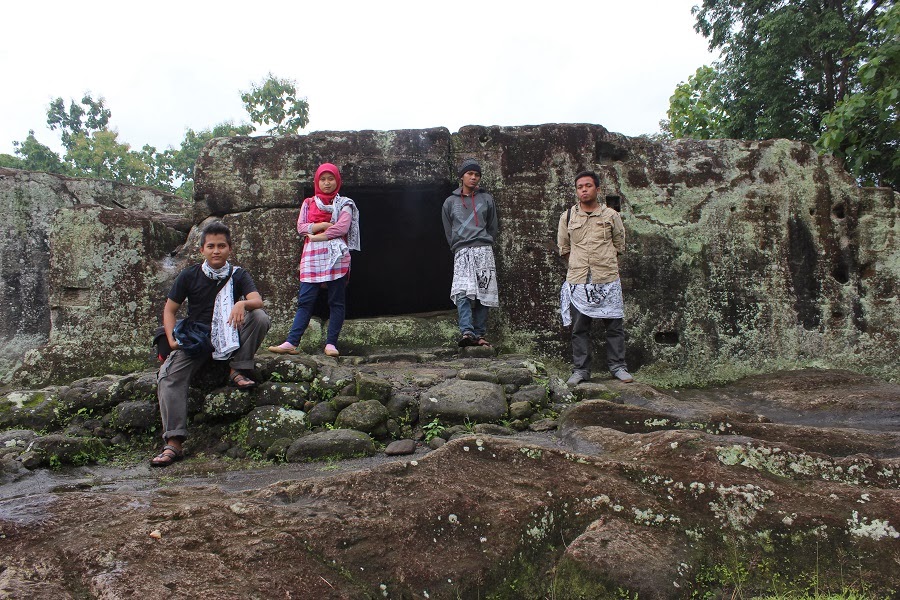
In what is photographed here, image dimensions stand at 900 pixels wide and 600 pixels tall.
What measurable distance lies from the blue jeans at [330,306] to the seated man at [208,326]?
85 cm

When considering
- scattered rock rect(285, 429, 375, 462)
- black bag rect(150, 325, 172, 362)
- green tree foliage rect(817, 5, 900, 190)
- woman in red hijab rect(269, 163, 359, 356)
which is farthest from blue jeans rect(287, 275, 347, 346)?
green tree foliage rect(817, 5, 900, 190)

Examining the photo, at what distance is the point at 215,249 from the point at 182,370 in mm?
710

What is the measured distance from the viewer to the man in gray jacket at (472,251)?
5070mm

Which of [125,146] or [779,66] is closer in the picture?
[779,66]

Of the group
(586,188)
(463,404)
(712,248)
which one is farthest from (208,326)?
(712,248)

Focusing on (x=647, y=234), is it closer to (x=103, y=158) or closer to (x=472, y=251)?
(x=472, y=251)

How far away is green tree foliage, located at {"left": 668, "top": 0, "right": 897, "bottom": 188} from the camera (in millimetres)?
8859

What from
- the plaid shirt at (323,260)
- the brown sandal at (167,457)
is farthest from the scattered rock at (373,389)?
the plaid shirt at (323,260)

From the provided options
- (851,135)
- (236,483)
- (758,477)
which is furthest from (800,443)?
(851,135)

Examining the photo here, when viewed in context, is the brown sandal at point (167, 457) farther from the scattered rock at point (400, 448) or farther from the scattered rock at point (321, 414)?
the scattered rock at point (400, 448)

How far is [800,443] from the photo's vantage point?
2768 mm

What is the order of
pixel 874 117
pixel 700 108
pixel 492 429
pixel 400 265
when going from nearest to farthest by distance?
1. pixel 492 429
2. pixel 874 117
3. pixel 400 265
4. pixel 700 108

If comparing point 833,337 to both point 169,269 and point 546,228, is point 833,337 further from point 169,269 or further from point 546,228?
point 169,269

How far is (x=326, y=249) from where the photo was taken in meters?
4.79
